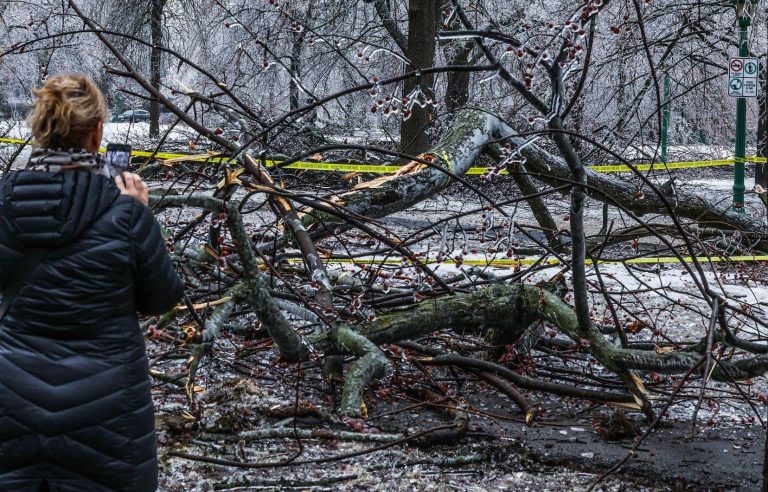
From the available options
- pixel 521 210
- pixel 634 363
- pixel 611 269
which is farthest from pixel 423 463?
pixel 521 210

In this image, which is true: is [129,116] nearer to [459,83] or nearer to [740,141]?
[459,83]

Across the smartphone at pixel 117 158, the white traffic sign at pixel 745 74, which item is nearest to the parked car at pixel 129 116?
the white traffic sign at pixel 745 74

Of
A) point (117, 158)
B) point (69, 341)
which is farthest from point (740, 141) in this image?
point (69, 341)

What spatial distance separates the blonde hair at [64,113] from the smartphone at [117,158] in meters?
0.12

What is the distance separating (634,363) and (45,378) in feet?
8.75

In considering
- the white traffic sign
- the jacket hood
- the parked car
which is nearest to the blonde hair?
the jacket hood

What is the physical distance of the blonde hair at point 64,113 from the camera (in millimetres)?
2473

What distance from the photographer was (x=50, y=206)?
2.40 metres

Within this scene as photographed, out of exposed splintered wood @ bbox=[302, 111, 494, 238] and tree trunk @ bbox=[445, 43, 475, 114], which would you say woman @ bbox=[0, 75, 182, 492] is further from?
tree trunk @ bbox=[445, 43, 475, 114]

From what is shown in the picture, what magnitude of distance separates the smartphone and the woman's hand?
0.03 meters

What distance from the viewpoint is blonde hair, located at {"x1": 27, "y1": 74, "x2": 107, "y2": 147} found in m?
2.47

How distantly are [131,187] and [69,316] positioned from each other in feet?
1.39

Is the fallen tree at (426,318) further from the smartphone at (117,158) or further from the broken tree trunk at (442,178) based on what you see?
the smartphone at (117,158)

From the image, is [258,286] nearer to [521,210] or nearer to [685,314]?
[685,314]
